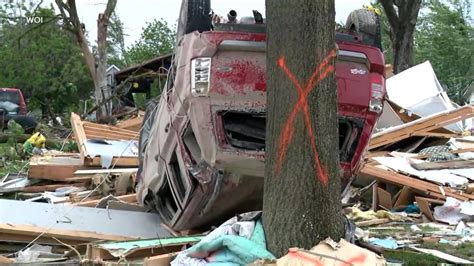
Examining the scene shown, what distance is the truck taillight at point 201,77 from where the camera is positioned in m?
5.41

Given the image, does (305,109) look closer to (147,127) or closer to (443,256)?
(443,256)

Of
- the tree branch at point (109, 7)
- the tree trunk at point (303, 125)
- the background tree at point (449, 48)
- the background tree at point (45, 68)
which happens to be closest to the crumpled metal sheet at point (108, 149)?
the tree trunk at point (303, 125)

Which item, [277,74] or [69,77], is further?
[69,77]

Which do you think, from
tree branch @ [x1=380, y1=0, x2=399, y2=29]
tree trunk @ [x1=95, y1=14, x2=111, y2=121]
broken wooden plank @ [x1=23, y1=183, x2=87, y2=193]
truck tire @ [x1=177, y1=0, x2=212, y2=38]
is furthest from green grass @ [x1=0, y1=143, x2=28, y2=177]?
tree branch @ [x1=380, y1=0, x2=399, y2=29]

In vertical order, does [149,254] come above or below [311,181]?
below

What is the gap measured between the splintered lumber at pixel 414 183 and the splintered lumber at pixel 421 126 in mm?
1452

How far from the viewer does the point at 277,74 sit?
4.32m

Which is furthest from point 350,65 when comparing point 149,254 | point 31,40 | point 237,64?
point 31,40

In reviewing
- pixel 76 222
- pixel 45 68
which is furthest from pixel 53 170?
pixel 45 68

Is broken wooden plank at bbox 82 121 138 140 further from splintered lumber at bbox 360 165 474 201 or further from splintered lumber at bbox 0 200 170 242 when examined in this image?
splintered lumber at bbox 0 200 170 242

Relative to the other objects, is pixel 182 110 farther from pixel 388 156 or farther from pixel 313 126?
pixel 388 156

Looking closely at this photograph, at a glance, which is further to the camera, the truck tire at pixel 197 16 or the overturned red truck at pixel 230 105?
the truck tire at pixel 197 16

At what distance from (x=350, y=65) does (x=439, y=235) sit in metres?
2.38

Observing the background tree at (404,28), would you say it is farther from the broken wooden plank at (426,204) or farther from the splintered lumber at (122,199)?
the splintered lumber at (122,199)
